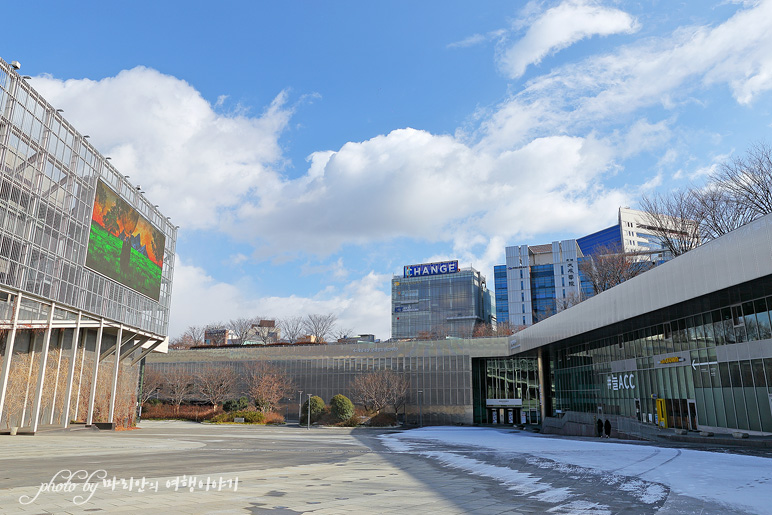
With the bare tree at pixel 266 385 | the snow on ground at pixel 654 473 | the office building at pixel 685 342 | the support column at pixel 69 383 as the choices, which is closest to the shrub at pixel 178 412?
the bare tree at pixel 266 385

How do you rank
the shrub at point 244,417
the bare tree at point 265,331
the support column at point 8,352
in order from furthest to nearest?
the bare tree at point 265,331 → the shrub at point 244,417 → the support column at point 8,352

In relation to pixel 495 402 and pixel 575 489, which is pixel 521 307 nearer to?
pixel 495 402

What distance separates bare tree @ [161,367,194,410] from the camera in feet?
229

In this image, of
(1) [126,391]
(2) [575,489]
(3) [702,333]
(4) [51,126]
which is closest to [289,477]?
(2) [575,489]

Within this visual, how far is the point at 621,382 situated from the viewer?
133 ft

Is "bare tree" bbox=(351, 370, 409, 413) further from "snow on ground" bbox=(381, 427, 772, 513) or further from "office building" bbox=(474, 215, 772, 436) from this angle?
"snow on ground" bbox=(381, 427, 772, 513)

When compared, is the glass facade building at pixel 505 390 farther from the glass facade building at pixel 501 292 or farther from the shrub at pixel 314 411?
the glass facade building at pixel 501 292

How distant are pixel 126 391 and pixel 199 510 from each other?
45.3 meters

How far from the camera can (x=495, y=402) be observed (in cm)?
6662

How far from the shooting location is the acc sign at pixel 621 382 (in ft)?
128

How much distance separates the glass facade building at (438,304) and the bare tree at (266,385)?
6196 centimetres

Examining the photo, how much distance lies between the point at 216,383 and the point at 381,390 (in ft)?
77.1

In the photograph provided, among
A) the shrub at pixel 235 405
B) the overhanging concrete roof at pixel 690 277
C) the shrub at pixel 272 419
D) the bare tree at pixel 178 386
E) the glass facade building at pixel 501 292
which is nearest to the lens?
the overhanging concrete roof at pixel 690 277

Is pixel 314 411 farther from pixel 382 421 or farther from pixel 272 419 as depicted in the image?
pixel 382 421
